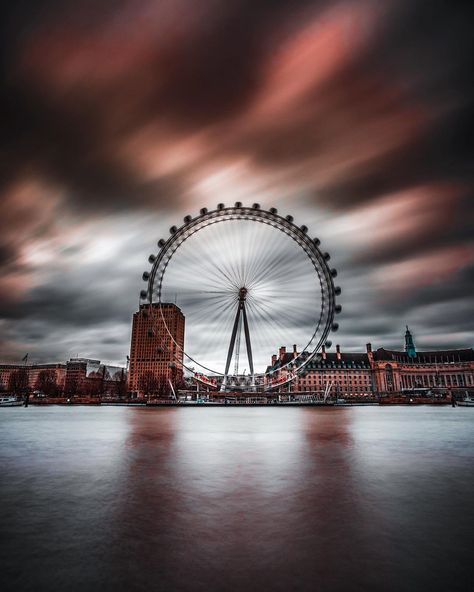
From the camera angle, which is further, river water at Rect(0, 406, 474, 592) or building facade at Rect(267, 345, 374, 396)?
building facade at Rect(267, 345, 374, 396)

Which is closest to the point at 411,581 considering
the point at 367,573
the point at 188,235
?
the point at 367,573

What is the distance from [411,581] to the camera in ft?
12.5

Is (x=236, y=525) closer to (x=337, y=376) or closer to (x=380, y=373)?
(x=337, y=376)

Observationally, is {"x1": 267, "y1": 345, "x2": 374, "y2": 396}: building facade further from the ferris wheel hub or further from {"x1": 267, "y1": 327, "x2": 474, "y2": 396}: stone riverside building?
the ferris wheel hub

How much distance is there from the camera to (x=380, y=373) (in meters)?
172

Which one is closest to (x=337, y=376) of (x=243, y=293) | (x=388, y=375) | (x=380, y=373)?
(x=380, y=373)

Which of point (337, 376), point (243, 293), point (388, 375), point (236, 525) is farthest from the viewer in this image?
point (388, 375)

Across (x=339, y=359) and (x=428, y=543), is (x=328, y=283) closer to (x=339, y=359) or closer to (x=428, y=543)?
(x=428, y=543)

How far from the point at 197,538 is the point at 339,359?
18111 centimetres

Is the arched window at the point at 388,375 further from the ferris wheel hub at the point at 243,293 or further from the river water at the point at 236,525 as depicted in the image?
the river water at the point at 236,525

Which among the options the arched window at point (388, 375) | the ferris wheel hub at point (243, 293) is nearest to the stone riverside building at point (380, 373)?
the arched window at point (388, 375)

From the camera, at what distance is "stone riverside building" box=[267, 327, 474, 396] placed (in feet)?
548

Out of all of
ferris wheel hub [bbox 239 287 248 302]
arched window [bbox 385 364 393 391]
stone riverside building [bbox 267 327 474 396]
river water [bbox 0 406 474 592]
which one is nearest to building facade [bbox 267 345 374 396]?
stone riverside building [bbox 267 327 474 396]

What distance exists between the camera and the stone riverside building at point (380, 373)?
167m
